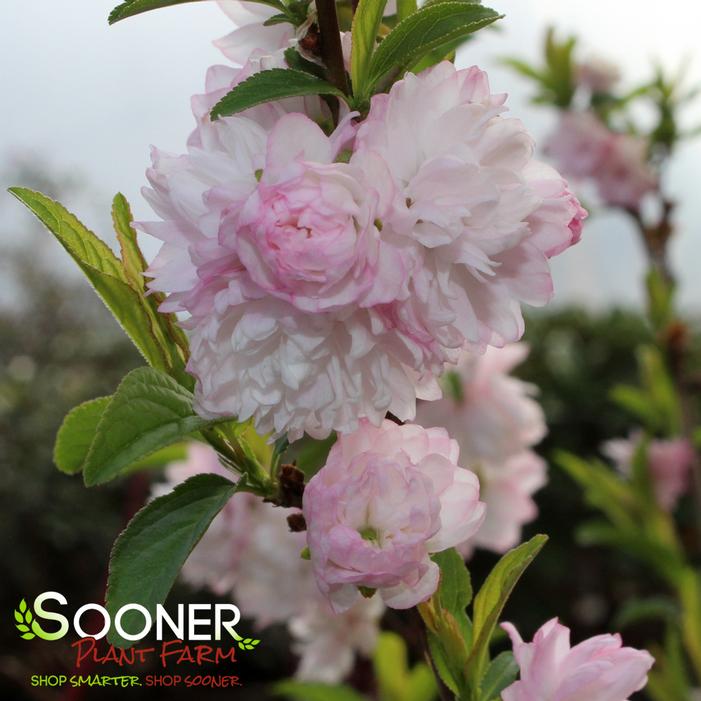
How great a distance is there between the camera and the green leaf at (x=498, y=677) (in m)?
0.51

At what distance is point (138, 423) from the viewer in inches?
17.6

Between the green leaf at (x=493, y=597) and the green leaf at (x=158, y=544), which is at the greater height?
the green leaf at (x=158, y=544)

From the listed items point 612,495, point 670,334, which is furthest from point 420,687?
point 670,334

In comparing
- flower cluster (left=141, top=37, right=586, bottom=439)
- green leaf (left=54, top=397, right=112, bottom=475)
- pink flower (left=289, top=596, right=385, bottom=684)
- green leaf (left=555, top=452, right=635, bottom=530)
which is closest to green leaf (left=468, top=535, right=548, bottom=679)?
flower cluster (left=141, top=37, right=586, bottom=439)

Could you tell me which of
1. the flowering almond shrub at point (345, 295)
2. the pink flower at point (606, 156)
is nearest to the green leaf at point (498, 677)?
the flowering almond shrub at point (345, 295)

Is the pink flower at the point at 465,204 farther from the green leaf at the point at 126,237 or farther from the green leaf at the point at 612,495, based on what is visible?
the green leaf at the point at 612,495

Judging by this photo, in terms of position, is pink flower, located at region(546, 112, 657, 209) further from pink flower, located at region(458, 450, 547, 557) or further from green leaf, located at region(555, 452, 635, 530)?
pink flower, located at region(458, 450, 547, 557)

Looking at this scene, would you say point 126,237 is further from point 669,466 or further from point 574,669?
point 669,466

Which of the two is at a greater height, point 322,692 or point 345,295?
point 345,295

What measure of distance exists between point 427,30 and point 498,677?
0.33 meters

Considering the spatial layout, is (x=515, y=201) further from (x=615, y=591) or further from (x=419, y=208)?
(x=615, y=591)

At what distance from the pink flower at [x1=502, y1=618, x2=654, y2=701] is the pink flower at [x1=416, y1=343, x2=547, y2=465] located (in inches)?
25.4

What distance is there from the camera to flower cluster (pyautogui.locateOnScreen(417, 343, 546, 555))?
3.66 ft

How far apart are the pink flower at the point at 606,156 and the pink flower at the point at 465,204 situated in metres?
1.42
